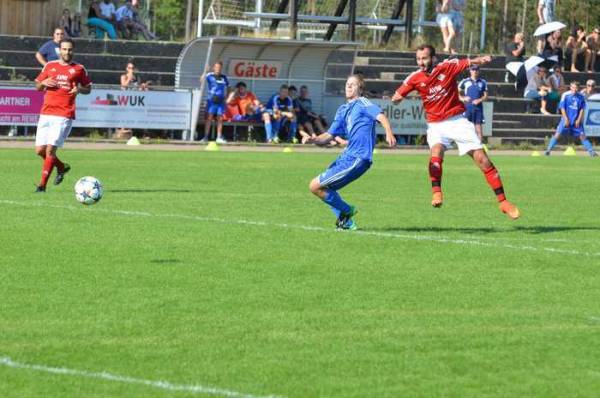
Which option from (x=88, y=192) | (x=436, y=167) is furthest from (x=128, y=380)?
(x=436, y=167)

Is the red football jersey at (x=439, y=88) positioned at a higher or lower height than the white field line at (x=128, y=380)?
higher

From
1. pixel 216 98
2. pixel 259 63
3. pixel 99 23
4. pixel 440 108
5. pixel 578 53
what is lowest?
pixel 216 98

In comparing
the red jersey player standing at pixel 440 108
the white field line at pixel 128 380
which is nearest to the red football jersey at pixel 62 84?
the red jersey player standing at pixel 440 108

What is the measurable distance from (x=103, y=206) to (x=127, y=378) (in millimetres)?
9306

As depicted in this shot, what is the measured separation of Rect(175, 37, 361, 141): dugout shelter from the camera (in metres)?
35.2

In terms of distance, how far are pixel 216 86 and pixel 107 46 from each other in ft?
17.2

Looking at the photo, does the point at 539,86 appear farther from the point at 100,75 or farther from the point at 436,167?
the point at 436,167

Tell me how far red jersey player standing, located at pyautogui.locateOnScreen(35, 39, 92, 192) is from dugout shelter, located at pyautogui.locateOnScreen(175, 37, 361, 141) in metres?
15.4

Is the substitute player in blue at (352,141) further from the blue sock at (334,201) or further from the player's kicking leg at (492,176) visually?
the player's kicking leg at (492,176)

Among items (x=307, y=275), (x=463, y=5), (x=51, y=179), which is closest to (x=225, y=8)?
(x=463, y=5)

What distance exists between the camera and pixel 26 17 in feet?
130

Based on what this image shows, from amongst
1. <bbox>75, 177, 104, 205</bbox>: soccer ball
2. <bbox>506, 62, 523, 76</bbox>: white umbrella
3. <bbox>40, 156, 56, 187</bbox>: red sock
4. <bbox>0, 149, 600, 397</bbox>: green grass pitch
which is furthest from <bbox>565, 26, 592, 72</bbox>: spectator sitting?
<bbox>75, 177, 104, 205</bbox>: soccer ball

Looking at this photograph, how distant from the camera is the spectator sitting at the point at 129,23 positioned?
133 feet

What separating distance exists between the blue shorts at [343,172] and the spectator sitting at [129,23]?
1078 inches
